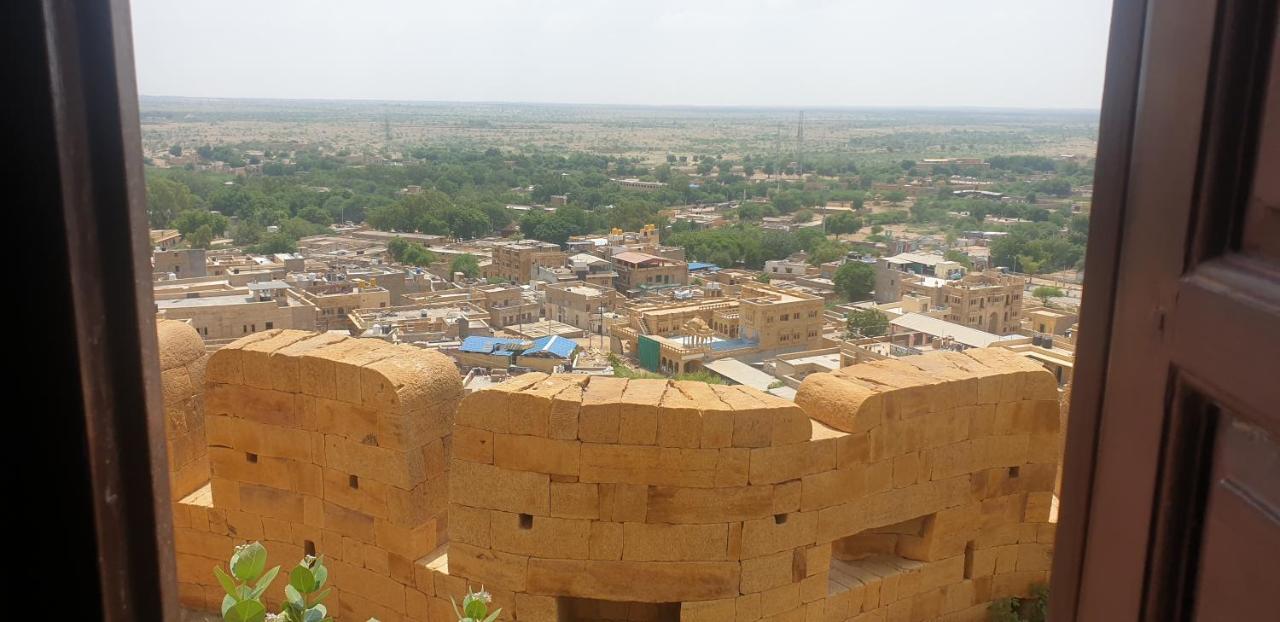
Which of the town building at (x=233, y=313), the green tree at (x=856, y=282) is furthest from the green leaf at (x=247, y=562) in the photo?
the green tree at (x=856, y=282)

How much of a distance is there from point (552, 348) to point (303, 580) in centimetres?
2354

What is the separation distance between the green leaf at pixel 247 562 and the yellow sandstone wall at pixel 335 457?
1939 mm

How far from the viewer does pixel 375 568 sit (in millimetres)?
4938

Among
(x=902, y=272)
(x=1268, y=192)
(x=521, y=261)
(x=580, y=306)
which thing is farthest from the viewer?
(x=521, y=261)

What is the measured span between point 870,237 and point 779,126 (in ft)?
461

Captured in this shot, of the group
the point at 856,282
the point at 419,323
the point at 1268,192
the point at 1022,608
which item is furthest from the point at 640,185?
the point at 1268,192

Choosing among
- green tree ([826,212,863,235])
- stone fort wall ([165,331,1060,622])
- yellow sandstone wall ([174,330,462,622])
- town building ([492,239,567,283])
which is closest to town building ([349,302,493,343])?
town building ([492,239,567,283])

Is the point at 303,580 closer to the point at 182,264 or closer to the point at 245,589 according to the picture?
the point at 245,589

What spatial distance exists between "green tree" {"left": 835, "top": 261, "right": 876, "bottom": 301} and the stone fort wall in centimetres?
3715

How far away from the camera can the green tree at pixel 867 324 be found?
105 feet

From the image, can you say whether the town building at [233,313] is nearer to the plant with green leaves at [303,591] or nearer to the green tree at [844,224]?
the plant with green leaves at [303,591]

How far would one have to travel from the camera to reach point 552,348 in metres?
26.3

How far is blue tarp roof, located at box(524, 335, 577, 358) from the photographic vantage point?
2534 cm

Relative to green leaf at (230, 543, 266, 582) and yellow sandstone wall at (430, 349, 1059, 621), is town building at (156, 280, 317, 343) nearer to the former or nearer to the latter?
yellow sandstone wall at (430, 349, 1059, 621)
